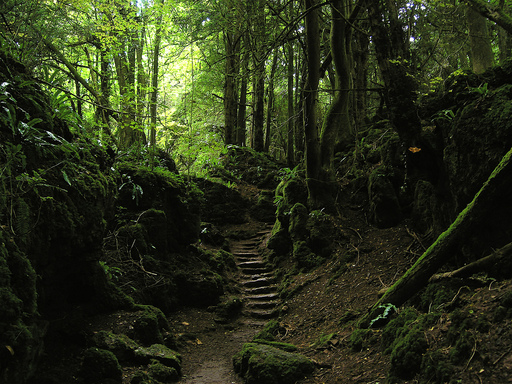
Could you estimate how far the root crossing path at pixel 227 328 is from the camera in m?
5.63

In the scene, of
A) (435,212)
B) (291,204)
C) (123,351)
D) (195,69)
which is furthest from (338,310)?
(195,69)

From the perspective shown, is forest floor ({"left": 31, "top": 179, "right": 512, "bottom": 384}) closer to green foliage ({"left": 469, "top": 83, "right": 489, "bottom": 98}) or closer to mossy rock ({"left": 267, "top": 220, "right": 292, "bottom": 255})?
mossy rock ({"left": 267, "top": 220, "right": 292, "bottom": 255})

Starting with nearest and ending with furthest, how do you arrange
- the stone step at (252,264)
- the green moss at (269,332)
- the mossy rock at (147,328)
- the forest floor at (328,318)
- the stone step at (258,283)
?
the forest floor at (328,318), the mossy rock at (147,328), the green moss at (269,332), the stone step at (258,283), the stone step at (252,264)

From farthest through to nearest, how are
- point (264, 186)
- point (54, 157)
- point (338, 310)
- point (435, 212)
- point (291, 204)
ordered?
point (264, 186)
point (291, 204)
point (338, 310)
point (435, 212)
point (54, 157)

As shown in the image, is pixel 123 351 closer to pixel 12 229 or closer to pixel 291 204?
pixel 12 229

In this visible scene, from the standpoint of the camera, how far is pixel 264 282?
9.79 m

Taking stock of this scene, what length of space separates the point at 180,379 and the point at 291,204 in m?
6.55

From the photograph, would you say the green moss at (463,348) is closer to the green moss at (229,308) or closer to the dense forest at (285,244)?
the dense forest at (285,244)

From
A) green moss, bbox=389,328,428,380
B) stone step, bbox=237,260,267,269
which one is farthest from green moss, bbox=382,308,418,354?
stone step, bbox=237,260,267,269

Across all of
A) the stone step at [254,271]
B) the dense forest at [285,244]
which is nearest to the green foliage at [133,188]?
the dense forest at [285,244]

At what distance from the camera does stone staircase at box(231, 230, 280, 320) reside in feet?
27.8

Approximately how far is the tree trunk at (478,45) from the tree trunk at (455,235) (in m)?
7.18

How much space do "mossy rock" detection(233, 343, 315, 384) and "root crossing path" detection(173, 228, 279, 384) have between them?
37cm

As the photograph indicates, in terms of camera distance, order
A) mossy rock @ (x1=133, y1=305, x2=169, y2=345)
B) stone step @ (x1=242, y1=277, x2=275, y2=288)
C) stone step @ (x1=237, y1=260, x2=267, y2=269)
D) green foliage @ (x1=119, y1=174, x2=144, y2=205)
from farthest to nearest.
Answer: stone step @ (x1=237, y1=260, x2=267, y2=269), stone step @ (x1=242, y1=277, x2=275, y2=288), green foliage @ (x1=119, y1=174, x2=144, y2=205), mossy rock @ (x1=133, y1=305, x2=169, y2=345)
